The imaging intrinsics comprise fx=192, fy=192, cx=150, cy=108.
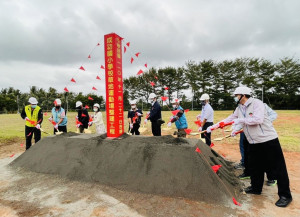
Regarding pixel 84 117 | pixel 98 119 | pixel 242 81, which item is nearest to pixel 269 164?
pixel 98 119

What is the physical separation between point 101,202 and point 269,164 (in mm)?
2799

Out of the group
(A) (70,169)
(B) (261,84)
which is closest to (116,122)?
(A) (70,169)

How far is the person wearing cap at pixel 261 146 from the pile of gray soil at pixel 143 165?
23.2 inches

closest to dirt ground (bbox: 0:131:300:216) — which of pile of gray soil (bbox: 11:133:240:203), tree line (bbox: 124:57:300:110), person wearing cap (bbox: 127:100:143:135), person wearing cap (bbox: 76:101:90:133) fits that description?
pile of gray soil (bbox: 11:133:240:203)

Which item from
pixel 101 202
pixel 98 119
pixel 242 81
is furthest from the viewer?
pixel 242 81

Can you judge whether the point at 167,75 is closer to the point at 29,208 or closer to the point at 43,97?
the point at 43,97

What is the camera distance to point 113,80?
4.69 metres

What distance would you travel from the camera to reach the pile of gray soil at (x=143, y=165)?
3.26m

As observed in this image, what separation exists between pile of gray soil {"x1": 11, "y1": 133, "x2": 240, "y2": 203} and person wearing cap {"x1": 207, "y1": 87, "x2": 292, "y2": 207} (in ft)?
1.94

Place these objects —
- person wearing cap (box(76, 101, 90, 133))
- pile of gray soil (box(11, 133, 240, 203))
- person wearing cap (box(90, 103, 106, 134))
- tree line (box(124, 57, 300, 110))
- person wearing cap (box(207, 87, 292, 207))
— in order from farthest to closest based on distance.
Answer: tree line (box(124, 57, 300, 110))
person wearing cap (box(76, 101, 90, 133))
person wearing cap (box(90, 103, 106, 134))
pile of gray soil (box(11, 133, 240, 203))
person wearing cap (box(207, 87, 292, 207))

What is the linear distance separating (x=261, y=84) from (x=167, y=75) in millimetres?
15404

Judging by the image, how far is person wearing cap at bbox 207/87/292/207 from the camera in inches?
118

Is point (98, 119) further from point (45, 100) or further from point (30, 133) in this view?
point (45, 100)

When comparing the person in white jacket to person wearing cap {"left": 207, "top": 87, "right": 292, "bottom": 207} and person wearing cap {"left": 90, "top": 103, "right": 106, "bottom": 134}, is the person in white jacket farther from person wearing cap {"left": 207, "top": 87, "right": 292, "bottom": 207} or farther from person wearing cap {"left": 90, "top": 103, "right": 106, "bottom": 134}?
person wearing cap {"left": 207, "top": 87, "right": 292, "bottom": 207}
